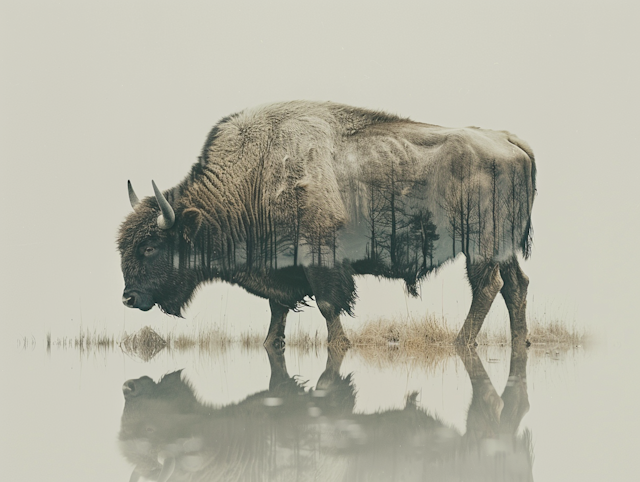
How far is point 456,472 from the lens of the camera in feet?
11.6

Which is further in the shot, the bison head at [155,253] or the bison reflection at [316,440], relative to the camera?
the bison head at [155,253]

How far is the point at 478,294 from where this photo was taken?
347 inches

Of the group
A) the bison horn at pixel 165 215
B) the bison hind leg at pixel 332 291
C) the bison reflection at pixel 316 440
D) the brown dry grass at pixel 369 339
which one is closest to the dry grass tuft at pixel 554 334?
the brown dry grass at pixel 369 339

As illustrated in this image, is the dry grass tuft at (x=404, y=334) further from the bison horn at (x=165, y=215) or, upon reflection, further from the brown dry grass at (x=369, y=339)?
the bison horn at (x=165, y=215)

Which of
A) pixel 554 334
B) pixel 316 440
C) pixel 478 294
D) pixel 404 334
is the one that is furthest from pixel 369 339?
pixel 316 440

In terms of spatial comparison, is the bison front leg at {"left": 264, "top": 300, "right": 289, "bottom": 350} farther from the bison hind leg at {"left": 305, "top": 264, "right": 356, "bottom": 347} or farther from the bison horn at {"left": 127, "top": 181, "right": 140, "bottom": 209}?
the bison horn at {"left": 127, "top": 181, "right": 140, "bottom": 209}

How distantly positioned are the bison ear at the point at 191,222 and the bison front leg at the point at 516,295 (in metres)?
4.44

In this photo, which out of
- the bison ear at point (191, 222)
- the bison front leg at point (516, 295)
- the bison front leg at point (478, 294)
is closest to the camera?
the bison ear at point (191, 222)

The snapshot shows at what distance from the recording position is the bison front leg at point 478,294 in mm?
8734

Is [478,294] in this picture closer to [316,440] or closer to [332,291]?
[332,291]

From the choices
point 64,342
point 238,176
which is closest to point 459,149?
point 238,176

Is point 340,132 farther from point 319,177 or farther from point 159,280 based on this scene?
point 159,280

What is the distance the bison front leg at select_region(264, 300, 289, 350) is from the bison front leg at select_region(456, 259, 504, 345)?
2646 millimetres

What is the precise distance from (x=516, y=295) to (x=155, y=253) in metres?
5.27
